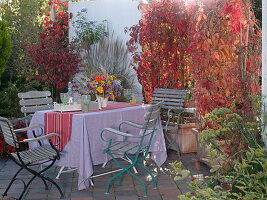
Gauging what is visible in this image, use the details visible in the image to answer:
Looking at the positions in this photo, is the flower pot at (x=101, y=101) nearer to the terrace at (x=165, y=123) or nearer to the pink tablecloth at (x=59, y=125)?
the terrace at (x=165, y=123)

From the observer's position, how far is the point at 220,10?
5.07 m

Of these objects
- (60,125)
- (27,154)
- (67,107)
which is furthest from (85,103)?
(27,154)

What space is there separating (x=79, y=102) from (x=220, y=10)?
1.89 metres

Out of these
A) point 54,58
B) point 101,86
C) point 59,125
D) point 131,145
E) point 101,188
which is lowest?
point 101,188

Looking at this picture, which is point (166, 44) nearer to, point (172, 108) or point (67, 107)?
point (172, 108)

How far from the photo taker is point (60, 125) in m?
4.95

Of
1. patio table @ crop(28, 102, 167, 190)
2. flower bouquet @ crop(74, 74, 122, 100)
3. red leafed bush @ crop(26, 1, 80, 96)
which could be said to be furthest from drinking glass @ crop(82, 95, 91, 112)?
red leafed bush @ crop(26, 1, 80, 96)

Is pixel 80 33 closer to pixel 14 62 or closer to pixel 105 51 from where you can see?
pixel 105 51

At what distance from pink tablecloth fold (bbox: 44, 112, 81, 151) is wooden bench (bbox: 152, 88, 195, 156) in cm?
164

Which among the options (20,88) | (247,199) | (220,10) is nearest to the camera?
(247,199)

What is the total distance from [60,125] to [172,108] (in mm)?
1846

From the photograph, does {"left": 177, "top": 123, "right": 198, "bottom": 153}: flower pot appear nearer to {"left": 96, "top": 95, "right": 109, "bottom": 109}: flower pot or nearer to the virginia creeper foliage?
the virginia creeper foliage

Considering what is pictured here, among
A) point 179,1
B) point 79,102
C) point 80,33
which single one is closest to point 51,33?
point 80,33

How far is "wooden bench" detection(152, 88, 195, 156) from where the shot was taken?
6.17 meters
